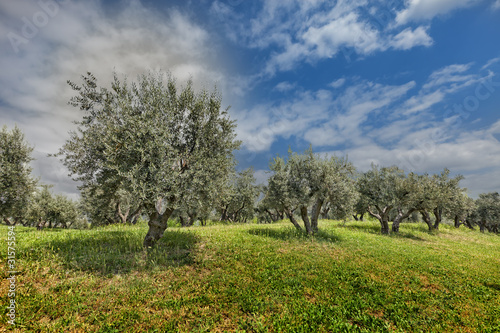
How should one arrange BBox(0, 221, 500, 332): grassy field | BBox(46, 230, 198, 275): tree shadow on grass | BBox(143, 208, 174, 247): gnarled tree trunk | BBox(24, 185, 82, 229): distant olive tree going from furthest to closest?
BBox(24, 185, 82, 229): distant olive tree, BBox(143, 208, 174, 247): gnarled tree trunk, BBox(46, 230, 198, 275): tree shadow on grass, BBox(0, 221, 500, 332): grassy field

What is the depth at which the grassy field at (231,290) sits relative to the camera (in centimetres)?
841

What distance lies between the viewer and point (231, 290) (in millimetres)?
10562

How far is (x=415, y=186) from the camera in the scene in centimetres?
3338

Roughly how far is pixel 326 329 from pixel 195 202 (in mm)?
10886

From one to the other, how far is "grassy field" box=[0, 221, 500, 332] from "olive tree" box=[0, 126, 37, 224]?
18828 millimetres

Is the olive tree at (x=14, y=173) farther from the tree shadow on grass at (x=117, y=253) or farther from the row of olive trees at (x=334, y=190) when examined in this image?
the row of olive trees at (x=334, y=190)

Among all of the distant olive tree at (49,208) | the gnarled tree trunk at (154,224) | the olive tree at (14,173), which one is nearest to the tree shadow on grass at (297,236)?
the gnarled tree trunk at (154,224)

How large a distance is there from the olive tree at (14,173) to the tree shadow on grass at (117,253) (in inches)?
754

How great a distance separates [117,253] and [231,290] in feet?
30.9

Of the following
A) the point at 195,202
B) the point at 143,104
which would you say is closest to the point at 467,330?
the point at 195,202

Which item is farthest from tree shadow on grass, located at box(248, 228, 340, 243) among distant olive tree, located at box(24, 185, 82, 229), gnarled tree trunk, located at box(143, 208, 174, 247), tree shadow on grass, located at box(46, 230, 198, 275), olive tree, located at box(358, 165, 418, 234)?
distant olive tree, located at box(24, 185, 82, 229)

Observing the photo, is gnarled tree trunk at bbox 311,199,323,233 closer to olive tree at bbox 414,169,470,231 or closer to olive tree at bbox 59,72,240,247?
olive tree at bbox 59,72,240,247

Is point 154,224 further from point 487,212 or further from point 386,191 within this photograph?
point 487,212

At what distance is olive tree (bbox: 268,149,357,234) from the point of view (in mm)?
23750
